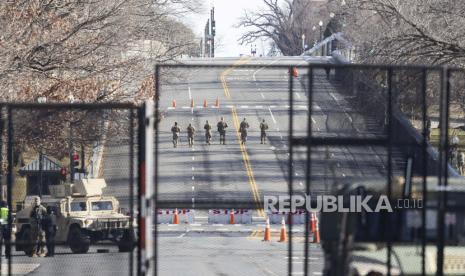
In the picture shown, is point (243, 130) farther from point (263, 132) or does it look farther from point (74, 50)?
point (74, 50)

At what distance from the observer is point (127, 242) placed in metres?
11.7

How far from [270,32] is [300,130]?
12508 cm

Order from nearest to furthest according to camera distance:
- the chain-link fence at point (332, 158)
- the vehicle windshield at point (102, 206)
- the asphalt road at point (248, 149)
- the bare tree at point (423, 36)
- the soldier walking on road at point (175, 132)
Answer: the chain-link fence at point (332, 158), the asphalt road at point (248, 149), the soldier walking on road at point (175, 132), the vehicle windshield at point (102, 206), the bare tree at point (423, 36)

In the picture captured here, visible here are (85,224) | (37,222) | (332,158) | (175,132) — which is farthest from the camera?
(85,224)

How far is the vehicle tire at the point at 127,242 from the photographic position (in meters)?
11.0

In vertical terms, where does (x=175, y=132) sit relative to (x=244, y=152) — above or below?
above

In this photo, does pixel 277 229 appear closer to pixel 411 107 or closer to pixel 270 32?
pixel 411 107

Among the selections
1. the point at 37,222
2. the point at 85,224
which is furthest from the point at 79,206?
the point at 37,222

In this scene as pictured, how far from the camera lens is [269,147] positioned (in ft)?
38.2

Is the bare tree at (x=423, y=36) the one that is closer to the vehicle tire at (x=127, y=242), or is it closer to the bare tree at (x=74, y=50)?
the bare tree at (x=74, y=50)

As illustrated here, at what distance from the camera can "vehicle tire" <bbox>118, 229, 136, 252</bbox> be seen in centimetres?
1099

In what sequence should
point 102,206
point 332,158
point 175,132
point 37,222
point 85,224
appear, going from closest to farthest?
point 332,158, point 175,132, point 37,222, point 85,224, point 102,206

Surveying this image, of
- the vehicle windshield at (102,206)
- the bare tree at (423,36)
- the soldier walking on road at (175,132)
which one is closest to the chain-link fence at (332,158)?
the soldier walking on road at (175,132)

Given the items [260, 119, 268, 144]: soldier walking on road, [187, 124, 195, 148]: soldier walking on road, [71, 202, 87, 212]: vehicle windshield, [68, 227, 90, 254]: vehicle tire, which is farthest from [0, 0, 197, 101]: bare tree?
[260, 119, 268, 144]: soldier walking on road
